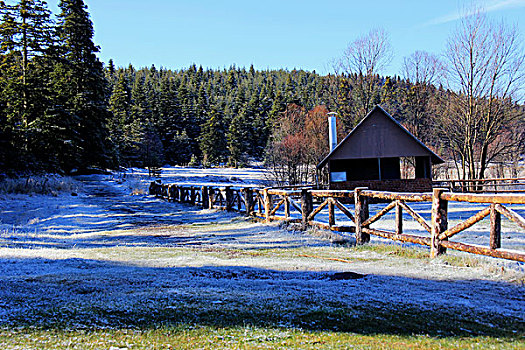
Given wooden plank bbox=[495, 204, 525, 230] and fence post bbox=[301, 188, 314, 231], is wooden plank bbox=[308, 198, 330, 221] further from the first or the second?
wooden plank bbox=[495, 204, 525, 230]

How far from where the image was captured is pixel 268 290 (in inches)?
198

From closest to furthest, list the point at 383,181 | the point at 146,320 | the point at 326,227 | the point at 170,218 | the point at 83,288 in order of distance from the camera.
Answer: the point at 146,320, the point at 83,288, the point at 326,227, the point at 170,218, the point at 383,181

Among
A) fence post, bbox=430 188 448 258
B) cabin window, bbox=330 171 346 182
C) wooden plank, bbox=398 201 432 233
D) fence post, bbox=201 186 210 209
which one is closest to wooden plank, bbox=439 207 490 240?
fence post, bbox=430 188 448 258

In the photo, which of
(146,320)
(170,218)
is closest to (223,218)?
(170,218)

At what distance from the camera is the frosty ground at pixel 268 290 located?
384cm

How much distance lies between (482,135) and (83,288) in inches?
1473

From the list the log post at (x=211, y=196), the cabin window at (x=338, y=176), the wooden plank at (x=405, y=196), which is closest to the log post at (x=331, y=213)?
the wooden plank at (x=405, y=196)

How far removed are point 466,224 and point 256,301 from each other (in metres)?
4.29

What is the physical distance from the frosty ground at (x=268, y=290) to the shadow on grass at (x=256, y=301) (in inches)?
0.5

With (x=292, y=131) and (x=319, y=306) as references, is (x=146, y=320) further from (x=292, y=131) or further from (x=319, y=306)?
(x=292, y=131)

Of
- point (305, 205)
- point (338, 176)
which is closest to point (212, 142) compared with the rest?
point (338, 176)

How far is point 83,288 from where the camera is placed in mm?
4938

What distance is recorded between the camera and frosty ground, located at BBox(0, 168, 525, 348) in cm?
384

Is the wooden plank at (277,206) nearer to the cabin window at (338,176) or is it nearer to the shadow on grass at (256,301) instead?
the shadow on grass at (256,301)
